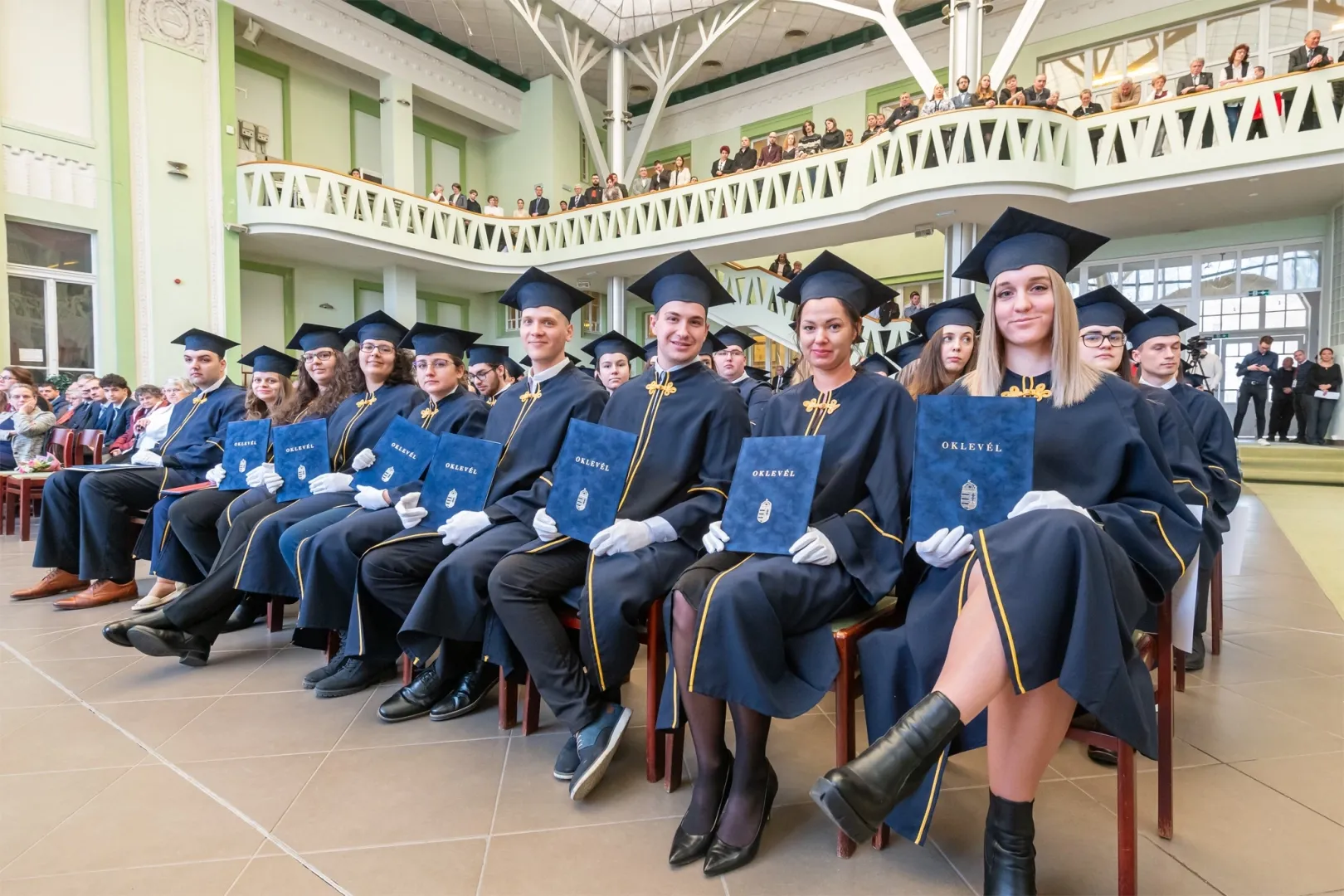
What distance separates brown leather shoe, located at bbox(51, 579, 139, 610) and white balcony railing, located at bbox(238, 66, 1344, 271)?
29.4ft

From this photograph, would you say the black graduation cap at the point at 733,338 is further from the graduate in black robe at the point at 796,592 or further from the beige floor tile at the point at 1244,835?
the beige floor tile at the point at 1244,835

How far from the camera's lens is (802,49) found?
51.1 feet

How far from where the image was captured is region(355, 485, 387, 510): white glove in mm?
3197

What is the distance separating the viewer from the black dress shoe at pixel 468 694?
2738mm

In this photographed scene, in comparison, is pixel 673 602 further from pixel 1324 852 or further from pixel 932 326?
pixel 932 326

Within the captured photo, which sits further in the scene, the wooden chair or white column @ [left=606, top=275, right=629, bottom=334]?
white column @ [left=606, top=275, right=629, bottom=334]

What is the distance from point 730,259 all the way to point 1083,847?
12565 mm

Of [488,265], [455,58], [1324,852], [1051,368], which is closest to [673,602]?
[1051,368]

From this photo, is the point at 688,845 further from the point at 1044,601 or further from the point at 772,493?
the point at 1044,601

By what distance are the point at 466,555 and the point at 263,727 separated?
104 cm

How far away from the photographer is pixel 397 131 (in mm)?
14219

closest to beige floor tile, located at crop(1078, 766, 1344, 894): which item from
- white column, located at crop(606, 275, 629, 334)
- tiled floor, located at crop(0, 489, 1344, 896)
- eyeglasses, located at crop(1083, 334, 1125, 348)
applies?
tiled floor, located at crop(0, 489, 1344, 896)

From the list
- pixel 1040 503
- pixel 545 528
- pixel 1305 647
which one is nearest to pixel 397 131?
pixel 545 528

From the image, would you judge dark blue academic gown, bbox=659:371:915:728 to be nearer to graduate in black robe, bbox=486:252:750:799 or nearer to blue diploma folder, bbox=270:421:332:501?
graduate in black robe, bbox=486:252:750:799
